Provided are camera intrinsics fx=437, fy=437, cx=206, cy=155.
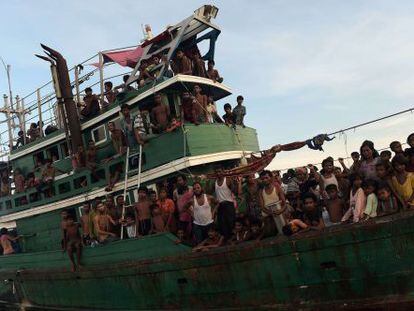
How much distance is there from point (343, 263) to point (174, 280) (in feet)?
11.0

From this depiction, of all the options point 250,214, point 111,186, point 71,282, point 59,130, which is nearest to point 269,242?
point 250,214

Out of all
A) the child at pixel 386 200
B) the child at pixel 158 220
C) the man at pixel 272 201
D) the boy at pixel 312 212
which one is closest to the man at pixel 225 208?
the man at pixel 272 201

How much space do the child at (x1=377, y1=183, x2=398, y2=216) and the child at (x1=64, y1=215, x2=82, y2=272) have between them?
22.4 feet

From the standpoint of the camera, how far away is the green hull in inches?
253

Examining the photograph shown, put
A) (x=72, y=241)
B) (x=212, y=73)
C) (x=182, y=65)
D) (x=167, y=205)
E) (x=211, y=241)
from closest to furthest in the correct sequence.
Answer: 1. (x=211, y=241)
2. (x=167, y=205)
3. (x=72, y=241)
4. (x=182, y=65)
5. (x=212, y=73)

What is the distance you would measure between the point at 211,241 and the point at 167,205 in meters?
1.20

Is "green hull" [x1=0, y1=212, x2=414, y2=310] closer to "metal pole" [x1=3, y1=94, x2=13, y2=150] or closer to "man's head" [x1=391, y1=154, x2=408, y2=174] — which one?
"man's head" [x1=391, y1=154, x2=408, y2=174]

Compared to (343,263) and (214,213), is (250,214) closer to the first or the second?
(214,213)

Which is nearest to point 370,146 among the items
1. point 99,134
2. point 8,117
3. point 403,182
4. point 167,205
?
point 403,182

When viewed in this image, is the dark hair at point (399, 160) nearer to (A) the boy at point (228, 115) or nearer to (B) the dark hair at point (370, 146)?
(B) the dark hair at point (370, 146)

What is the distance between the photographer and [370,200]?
662cm

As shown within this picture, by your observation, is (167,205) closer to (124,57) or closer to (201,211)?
(201,211)

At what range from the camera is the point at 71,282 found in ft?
34.8

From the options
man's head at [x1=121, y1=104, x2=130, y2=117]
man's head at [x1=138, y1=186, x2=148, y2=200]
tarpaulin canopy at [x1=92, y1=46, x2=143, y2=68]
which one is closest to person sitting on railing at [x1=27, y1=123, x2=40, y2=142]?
tarpaulin canopy at [x1=92, y1=46, x2=143, y2=68]
